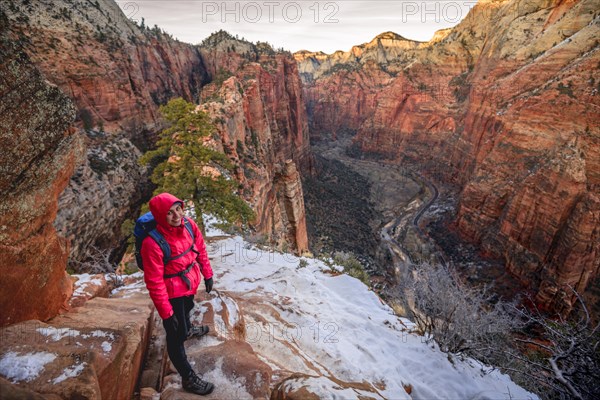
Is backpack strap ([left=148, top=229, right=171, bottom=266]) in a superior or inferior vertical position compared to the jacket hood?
inferior

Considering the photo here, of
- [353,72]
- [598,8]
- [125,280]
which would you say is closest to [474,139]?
[598,8]

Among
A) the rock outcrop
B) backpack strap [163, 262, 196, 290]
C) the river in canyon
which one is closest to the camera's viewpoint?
the rock outcrop

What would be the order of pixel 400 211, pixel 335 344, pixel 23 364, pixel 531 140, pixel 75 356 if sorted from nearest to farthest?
pixel 23 364
pixel 75 356
pixel 335 344
pixel 531 140
pixel 400 211

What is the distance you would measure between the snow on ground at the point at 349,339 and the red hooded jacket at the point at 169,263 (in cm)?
170

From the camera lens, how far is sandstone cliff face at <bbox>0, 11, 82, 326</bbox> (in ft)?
10.6

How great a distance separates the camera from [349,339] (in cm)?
624

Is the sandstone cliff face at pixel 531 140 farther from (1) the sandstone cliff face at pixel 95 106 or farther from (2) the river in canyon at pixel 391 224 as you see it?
(1) the sandstone cliff face at pixel 95 106

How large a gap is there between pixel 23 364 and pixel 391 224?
37852 mm

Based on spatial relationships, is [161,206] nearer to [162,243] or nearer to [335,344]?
[162,243]

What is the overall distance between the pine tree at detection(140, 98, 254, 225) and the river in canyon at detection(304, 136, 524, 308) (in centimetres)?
959

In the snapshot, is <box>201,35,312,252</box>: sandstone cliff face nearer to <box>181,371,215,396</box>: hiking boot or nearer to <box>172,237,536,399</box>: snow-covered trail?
<box>172,237,536,399</box>: snow-covered trail

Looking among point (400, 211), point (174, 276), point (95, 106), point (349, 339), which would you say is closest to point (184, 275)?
point (174, 276)

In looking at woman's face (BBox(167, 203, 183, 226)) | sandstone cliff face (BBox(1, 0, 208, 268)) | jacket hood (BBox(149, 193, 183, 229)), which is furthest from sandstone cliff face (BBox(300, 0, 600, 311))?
sandstone cliff face (BBox(1, 0, 208, 268))

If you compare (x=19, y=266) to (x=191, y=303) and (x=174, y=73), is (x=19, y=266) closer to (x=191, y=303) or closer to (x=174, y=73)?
(x=191, y=303)
